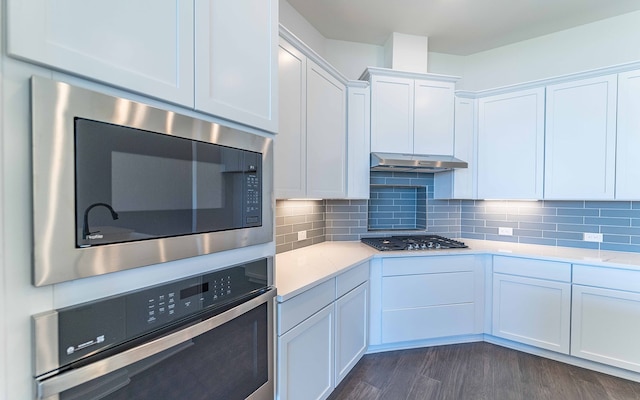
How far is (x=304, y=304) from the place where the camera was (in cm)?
151

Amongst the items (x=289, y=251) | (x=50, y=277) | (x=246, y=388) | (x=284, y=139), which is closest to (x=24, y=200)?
(x=50, y=277)

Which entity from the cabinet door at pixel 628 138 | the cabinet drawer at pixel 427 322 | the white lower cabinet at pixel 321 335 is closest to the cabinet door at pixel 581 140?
the cabinet door at pixel 628 138

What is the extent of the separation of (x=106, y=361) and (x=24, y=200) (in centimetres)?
38

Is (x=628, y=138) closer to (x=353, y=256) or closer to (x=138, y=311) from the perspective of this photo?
(x=353, y=256)

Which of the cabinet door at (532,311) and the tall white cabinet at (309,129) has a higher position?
the tall white cabinet at (309,129)

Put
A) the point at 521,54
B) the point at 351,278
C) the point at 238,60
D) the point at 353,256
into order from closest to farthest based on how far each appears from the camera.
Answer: the point at 238,60 < the point at 351,278 < the point at 353,256 < the point at 521,54

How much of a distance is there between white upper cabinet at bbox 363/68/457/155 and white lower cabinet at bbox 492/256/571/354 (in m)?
1.24

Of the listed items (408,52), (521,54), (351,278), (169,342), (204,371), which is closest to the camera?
(169,342)

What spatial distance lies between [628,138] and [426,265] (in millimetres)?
1877

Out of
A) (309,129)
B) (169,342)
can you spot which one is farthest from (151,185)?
(309,129)

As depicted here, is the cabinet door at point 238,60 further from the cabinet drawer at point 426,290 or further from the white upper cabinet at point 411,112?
the cabinet drawer at point 426,290

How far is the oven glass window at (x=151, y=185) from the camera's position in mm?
618

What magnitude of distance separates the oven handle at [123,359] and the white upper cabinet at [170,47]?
620 mm

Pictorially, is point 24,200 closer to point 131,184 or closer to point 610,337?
point 131,184
